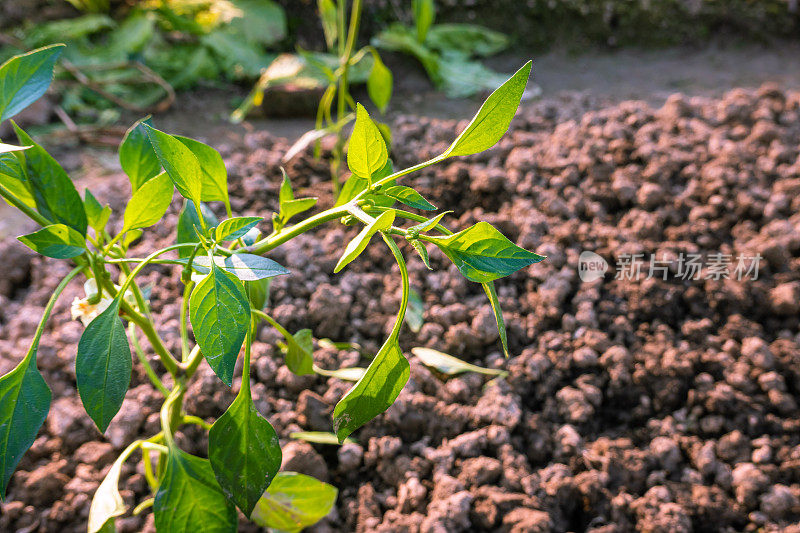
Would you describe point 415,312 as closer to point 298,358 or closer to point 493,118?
point 298,358

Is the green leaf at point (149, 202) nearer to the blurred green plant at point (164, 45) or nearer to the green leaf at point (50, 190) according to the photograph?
the green leaf at point (50, 190)

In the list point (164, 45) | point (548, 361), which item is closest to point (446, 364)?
point (548, 361)

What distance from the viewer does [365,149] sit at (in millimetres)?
734

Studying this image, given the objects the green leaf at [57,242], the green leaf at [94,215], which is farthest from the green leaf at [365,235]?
the green leaf at [94,215]

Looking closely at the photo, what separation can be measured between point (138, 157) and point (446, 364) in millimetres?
699

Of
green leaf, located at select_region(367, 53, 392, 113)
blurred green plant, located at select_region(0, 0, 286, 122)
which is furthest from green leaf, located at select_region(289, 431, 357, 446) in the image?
blurred green plant, located at select_region(0, 0, 286, 122)

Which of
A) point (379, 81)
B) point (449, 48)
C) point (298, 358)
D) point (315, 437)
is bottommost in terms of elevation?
point (315, 437)

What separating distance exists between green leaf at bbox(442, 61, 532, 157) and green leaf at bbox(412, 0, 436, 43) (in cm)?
209

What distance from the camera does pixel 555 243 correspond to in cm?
167

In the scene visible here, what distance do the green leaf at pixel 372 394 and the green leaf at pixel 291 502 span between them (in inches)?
12.1

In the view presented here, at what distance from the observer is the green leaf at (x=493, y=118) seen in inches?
27.6

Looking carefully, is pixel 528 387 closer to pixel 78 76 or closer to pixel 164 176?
pixel 164 176

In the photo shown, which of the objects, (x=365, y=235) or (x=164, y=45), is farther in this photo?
(x=164, y=45)

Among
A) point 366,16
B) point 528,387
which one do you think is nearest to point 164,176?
point 528,387
